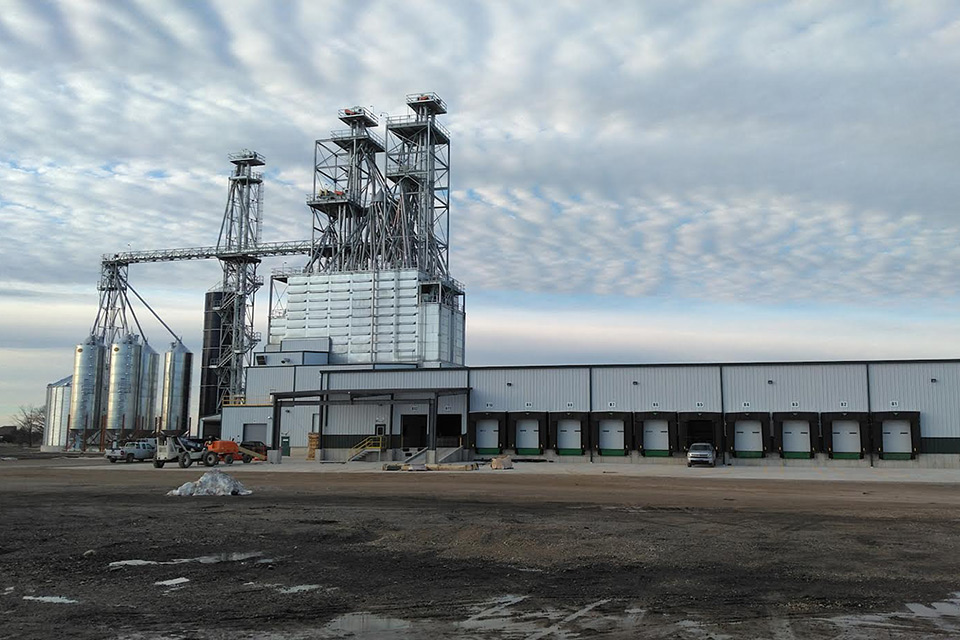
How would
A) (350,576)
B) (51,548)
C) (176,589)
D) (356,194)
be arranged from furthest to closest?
(356,194), (51,548), (350,576), (176,589)

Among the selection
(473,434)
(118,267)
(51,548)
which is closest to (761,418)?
(473,434)

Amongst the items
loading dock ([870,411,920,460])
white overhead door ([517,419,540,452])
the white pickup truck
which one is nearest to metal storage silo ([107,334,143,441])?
the white pickup truck

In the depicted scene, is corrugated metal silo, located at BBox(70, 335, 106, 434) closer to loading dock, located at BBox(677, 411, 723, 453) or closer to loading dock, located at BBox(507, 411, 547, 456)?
loading dock, located at BBox(507, 411, 547, 456)

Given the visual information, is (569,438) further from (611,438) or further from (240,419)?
(240,419)

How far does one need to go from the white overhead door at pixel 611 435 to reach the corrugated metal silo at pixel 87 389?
195ft

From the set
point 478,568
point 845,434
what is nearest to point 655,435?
point 845,434

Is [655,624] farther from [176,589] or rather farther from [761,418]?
[761,418]

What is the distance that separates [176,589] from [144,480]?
26.9m

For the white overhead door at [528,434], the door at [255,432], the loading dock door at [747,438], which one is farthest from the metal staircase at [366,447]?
the loading dock door at [747,438]

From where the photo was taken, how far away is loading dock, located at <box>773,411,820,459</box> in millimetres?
50656

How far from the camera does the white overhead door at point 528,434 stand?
185 ft

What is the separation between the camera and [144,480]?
35.5 meters

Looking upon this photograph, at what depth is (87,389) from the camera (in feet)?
286

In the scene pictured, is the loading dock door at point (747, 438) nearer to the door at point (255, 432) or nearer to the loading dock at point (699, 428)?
the loading dock at point (699, 428)
